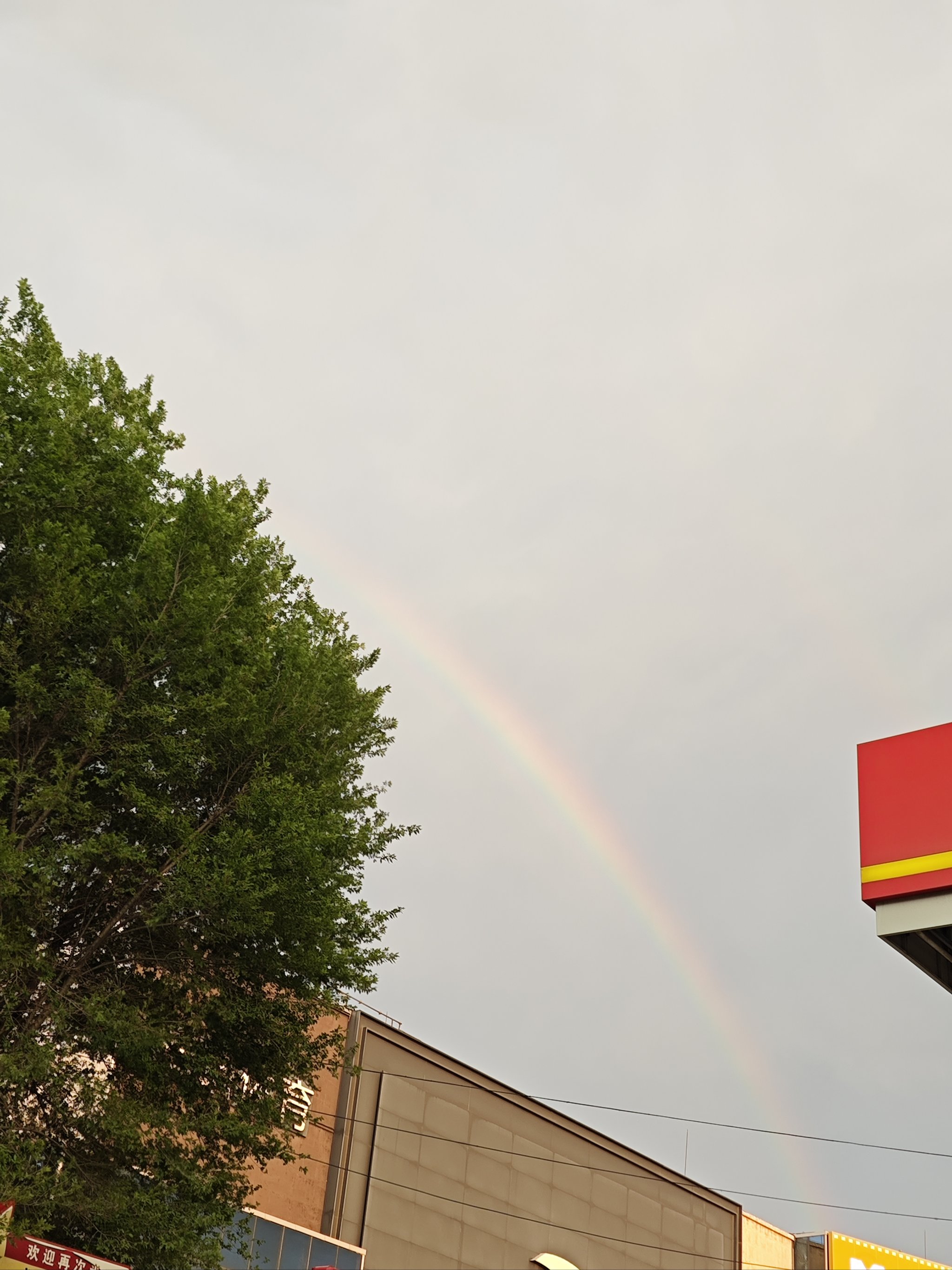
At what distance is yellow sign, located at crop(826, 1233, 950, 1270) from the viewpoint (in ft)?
162

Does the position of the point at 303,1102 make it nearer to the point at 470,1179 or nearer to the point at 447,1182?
the point at 447,1182

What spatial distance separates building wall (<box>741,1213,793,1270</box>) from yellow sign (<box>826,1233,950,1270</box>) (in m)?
1.65

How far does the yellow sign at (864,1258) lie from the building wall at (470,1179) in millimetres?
8098

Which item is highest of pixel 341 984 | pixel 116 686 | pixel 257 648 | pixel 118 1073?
pixel 257 648

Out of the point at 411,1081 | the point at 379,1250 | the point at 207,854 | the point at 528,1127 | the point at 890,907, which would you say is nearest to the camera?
the point at 890,907

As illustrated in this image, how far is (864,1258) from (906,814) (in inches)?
A: 1604

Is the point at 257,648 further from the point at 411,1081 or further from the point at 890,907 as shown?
the point at 411,1081

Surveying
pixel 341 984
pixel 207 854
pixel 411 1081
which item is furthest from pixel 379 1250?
pixel 207 854

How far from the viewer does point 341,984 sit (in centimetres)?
1944

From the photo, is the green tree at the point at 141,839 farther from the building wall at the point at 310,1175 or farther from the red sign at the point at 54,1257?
the building wall at the point at 310,1175

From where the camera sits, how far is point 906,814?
1675cm

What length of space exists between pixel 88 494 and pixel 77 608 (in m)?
1.71

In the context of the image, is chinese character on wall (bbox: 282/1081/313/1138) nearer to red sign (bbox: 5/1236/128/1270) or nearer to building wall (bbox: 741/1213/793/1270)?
red sign (bbox: 5/1236/128/1270)

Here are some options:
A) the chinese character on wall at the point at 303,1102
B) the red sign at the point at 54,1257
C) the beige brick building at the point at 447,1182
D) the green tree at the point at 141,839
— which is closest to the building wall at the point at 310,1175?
the beige brick building at the point at 447,1182
